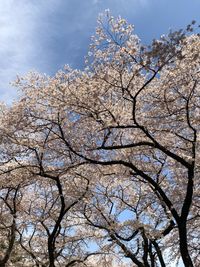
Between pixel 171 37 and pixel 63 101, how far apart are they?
349 centimetres

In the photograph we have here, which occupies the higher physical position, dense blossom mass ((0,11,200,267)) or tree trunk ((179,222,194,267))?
dense blossom mass ((0,11,200,267))

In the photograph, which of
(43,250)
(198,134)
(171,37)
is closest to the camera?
(171,37)

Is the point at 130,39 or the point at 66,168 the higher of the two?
the point at 130,39

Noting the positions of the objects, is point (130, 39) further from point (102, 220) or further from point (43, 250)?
point (43, 250)

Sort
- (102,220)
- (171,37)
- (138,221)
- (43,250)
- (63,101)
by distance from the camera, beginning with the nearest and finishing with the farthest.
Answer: (171,37) < (63,101) < (138,221) < (102,220) < (43,250)

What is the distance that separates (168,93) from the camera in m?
10.7

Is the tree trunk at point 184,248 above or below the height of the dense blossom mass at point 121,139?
below

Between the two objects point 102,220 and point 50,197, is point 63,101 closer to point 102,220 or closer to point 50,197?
point 102,220

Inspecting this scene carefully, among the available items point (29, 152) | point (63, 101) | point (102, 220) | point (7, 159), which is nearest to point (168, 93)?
point (63, 101)

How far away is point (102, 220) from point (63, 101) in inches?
290

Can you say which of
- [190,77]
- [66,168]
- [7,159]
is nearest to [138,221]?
[66,168]

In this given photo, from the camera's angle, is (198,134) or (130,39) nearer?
(130,39)

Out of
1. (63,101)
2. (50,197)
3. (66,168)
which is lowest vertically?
(66,168)

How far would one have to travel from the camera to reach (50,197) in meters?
18.9
